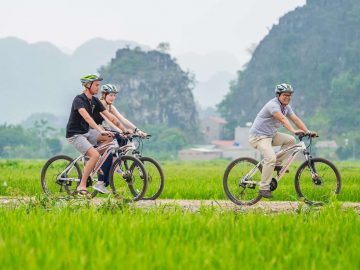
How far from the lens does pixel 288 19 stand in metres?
139

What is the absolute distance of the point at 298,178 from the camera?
888 cm

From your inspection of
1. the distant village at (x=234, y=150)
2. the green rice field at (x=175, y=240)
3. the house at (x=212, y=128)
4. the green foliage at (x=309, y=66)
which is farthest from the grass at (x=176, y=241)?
the house at (x=212, y=128)

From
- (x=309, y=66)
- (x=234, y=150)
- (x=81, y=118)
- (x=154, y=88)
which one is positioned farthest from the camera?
(x=154, y=88)

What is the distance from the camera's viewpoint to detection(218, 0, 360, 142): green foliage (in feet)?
359

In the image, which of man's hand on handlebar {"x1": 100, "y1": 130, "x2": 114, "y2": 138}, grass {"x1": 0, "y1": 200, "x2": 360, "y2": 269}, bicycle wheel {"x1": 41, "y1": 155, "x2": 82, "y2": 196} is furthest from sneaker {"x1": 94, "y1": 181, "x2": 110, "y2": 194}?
grass {"x1": 0, "y1": 200, "x2": 360, "y2": 269}

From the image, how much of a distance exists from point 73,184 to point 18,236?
5243 mm

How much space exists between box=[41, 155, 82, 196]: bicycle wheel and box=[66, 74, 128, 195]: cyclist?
1.97 ft

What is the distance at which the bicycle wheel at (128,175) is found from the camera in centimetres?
911

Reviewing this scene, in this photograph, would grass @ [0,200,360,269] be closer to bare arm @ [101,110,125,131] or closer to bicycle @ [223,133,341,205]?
bicycle @ [223,133,341,205]

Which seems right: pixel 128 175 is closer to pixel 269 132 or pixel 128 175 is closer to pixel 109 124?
pixel 109 124

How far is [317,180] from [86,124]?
317 cm

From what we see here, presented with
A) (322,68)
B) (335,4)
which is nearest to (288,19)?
(335,4)

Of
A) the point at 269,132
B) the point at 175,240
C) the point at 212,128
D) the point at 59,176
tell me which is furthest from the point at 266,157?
the point at 212,128

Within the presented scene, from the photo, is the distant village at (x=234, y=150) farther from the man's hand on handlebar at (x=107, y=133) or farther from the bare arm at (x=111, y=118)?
the man's hand on handlebar at (x=107, y=133)
